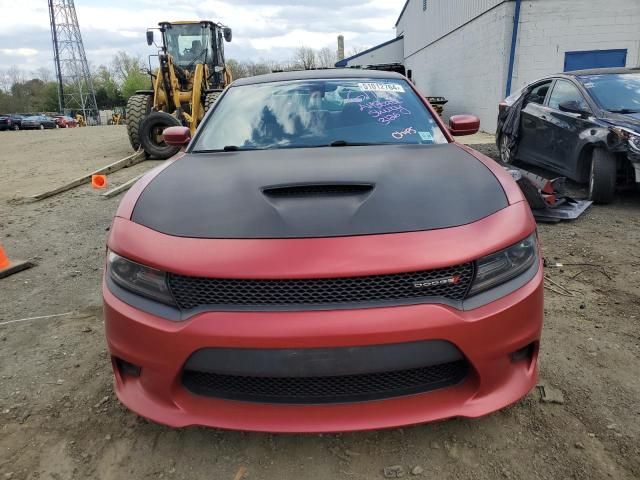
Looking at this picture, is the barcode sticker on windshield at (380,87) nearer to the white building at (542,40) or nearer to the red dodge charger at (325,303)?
the red dodge charger at (325,303)

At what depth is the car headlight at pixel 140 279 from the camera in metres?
1.73

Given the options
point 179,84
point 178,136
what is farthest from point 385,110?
point 179,84

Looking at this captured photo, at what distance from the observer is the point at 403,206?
183cm

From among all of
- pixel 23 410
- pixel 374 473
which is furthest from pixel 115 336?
pixel 374 473

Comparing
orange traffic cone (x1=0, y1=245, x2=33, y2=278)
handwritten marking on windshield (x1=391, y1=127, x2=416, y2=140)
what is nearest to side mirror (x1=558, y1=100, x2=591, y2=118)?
handwritten marking on windshield (x1=391, y1=127, x2=416, y2=140)

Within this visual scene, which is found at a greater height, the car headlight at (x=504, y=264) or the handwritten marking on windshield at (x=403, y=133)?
the handwritten marking on windshield at (x=403, y=133)

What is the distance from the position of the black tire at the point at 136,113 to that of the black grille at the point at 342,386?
10368 millimetres

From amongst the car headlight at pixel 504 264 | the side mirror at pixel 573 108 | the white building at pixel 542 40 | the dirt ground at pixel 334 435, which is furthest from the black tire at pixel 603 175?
the white building at pixel 542 40

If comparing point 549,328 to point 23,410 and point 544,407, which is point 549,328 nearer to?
point 544,407

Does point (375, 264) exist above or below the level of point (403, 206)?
below

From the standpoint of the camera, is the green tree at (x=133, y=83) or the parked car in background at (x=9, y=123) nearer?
the parked car in background at (x=9, y=123)

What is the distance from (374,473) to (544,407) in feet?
2.87

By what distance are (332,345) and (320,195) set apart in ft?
2.11

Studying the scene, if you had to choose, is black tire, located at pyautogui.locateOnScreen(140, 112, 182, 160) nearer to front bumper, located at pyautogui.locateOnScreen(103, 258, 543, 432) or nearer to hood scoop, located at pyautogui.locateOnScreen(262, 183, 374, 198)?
hood scoop, located at pyautogui.locateOnScreen(262, 183, 374, 198)
